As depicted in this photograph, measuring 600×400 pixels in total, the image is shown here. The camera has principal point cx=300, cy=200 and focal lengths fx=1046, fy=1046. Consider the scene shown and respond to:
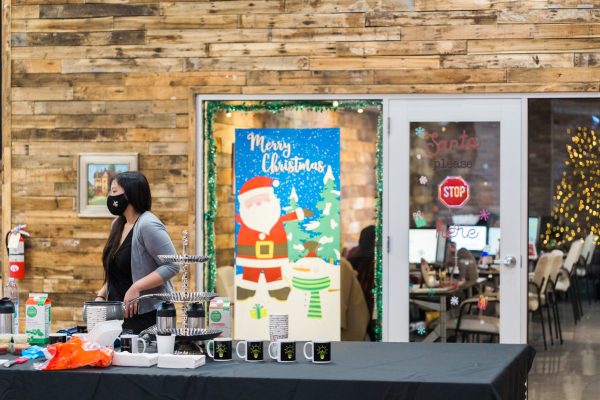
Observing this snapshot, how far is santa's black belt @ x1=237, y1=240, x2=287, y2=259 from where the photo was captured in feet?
24.0

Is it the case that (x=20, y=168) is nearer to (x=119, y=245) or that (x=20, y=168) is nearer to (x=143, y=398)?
(x=119, y=245)

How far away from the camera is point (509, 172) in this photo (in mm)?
7031

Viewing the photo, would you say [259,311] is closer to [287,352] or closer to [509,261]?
[509,261]

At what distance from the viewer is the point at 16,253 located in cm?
748

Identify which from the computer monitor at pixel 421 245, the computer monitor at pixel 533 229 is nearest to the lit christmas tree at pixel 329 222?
the computer monitor at pixel 421 245

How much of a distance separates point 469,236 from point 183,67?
7.56ft

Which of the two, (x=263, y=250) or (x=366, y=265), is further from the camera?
(x=263, y=250)

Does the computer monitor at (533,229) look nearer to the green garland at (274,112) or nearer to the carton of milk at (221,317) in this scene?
the green garland at (274,112)

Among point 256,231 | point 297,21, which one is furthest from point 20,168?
point 297,21

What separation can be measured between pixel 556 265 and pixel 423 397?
139 inches

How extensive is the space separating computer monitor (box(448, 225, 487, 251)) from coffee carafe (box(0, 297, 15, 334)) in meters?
3.31

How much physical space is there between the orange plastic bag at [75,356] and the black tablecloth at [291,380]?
31 millimetres

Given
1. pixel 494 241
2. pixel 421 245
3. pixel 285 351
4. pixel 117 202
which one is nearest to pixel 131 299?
pixel 117 202

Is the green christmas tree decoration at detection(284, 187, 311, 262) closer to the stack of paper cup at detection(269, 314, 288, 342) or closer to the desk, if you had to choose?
the desk
